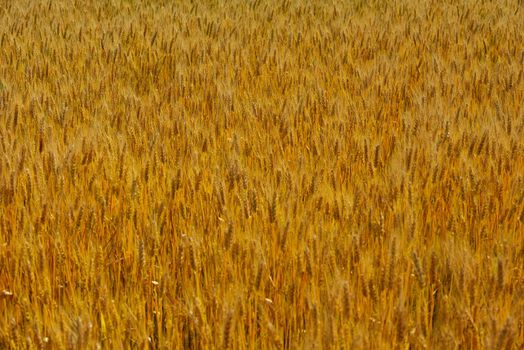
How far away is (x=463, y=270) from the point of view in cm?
139

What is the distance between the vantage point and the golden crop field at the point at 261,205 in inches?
54.4

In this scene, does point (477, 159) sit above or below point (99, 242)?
above

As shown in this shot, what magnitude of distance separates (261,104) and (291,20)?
2844 mm

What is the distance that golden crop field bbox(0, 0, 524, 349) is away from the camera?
1383mm

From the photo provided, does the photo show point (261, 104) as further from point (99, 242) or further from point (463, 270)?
point (463, 270)

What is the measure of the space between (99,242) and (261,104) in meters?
1.35

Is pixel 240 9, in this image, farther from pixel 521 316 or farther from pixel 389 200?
pixel 521 316

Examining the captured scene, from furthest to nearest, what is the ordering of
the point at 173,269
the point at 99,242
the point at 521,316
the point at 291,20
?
the point at 291,20, the point at 99,242, the point at 173,269, the point at 521,316

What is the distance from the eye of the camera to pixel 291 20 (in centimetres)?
573

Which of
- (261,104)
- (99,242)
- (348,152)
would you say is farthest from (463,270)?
(261,104)

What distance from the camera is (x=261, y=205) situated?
184 cm

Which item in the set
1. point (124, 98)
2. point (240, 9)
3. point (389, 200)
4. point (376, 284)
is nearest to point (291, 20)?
point (240, 9)

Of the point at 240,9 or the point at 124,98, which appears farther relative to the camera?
the point at 240,9

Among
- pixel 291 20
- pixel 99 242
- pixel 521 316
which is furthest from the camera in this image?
pixel 291 20
